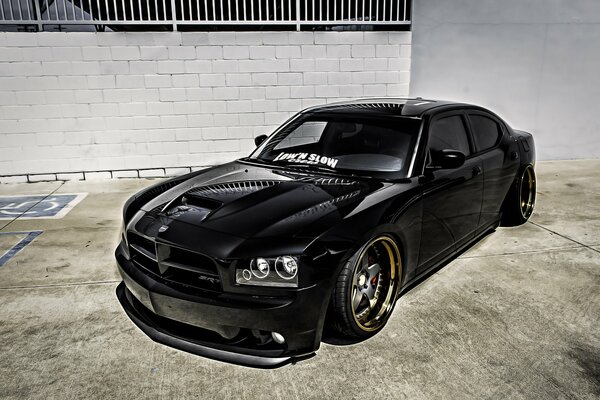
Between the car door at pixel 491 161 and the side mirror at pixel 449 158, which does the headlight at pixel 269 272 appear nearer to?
the side mirror at pixel 449 158

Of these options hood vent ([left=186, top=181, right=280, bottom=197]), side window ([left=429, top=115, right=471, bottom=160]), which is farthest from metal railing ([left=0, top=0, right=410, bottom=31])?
hood vent ([left=186, top=181, right=280, bottom=197])

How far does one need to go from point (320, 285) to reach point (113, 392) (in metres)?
1.27

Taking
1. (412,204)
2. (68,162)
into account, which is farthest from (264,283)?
(68,162)

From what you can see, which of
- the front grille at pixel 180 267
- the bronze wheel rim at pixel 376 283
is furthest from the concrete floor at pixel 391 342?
the front grille at pixel 180 267

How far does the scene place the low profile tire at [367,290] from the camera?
9.25ft

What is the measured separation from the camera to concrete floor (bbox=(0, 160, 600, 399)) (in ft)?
8.89

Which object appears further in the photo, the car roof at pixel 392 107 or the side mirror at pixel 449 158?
the car roof at pixel 392 107

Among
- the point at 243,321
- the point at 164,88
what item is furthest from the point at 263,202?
the point at 164,88

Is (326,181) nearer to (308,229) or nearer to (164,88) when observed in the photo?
(308,229)

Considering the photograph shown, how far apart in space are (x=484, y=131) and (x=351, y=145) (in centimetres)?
153

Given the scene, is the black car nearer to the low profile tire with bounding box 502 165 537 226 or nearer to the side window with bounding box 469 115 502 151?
the side window with bounding box 469 115 502 151

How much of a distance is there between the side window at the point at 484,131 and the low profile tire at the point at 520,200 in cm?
57

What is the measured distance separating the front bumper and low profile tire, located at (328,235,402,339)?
6.1 inches

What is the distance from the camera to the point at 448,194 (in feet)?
12.4
